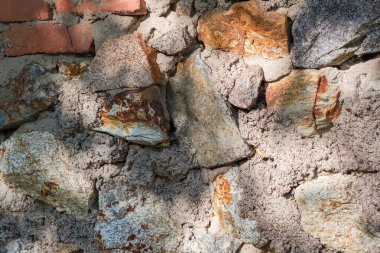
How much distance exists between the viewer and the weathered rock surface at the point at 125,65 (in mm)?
1398

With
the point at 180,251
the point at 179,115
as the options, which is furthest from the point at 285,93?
the point at 180,251

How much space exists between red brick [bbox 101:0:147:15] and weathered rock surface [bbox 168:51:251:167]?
179 mm

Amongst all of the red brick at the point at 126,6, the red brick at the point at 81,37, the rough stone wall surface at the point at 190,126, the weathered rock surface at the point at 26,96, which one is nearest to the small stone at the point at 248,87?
the rough stone wall surface at the point at 190,126

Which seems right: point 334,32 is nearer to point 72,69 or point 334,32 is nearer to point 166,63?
point 166,63

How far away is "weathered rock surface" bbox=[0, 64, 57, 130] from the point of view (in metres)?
1.52

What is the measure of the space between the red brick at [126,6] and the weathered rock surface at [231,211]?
48 cm

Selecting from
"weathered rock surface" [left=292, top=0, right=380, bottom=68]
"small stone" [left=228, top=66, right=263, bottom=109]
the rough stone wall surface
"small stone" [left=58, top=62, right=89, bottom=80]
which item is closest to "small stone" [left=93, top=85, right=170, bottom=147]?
the rough stone wall surface

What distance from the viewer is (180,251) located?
1.44 metres

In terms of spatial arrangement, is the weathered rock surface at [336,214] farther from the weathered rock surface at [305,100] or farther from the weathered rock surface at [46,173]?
the weathered rock surface at [46,173]

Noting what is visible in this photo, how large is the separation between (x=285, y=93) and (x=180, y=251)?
1.70ft

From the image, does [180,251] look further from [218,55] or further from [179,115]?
[218,55]

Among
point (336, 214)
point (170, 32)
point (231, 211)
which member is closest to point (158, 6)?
point (170, 32)

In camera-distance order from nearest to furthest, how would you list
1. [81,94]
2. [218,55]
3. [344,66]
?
[344,66], [218,55], [81,94]

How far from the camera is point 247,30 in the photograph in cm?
129
